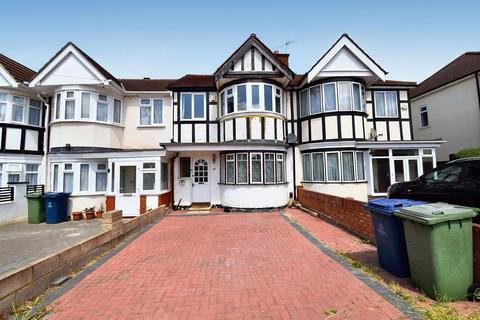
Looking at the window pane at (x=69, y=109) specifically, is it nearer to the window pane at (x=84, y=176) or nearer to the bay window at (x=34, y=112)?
the bay window at (x=34, y=112)

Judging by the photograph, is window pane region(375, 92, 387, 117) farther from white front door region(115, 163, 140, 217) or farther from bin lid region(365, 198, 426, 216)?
white front door region(115, 163, 140, 217)

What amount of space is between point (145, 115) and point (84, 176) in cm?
458

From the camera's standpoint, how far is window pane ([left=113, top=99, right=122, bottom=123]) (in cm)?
1307

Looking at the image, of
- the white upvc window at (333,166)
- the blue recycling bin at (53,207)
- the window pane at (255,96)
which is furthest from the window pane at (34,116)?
the white upvc window at (333,166)

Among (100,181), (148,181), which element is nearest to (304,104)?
(148,181)

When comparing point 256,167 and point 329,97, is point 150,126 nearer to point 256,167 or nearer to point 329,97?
point 256,167

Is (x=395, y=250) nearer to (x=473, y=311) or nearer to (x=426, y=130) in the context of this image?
(x=473, y=311)

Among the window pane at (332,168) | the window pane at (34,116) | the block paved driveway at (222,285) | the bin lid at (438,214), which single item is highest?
the window pane at (34,116)

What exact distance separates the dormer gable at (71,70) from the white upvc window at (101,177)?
14.1 ft

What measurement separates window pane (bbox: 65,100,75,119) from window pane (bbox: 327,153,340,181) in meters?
13.1

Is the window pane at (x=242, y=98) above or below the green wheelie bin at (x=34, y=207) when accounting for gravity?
above

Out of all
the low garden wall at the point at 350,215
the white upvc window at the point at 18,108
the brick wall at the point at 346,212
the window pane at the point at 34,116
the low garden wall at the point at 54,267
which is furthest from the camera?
the window pane at the point at 34,116

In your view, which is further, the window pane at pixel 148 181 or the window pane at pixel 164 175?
the window pane at pixel 164 175

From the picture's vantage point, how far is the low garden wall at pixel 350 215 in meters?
3.49
